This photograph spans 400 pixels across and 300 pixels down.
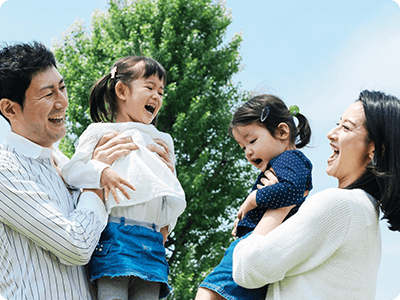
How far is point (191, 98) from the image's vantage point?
10258 millimetres

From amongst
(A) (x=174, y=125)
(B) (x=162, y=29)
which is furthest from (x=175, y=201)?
(B) (x=162, y=29)

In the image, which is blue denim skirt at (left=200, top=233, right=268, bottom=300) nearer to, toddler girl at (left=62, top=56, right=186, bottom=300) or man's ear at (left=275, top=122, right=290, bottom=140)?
toddler girl at (left=62, top=56, right=186, bottom=300)

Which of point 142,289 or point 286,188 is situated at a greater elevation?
point 286,188

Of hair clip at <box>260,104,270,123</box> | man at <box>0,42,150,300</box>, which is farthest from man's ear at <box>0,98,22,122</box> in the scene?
hair clip at <box>260,104,270,123</box>

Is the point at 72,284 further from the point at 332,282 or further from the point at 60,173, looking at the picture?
the point at 332,282

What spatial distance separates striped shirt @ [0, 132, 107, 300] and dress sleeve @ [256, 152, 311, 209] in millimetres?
974

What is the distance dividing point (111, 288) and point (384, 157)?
4.99ft

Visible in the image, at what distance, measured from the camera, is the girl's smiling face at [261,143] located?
273cm

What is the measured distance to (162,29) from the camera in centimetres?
1007

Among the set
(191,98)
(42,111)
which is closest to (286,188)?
(42,111)

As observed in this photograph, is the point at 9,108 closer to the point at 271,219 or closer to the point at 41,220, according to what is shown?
the point at 41,220

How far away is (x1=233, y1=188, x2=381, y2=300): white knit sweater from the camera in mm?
1820

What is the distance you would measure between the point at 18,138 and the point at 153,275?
3.39ft

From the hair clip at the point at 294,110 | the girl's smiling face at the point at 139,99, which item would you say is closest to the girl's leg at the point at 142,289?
the girl's smiling face at the point at 139,99
